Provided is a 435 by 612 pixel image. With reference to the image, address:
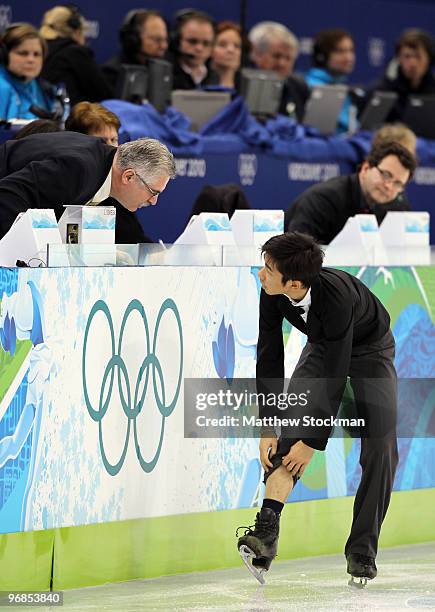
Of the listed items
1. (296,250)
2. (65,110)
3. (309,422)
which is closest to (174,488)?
(309,422)

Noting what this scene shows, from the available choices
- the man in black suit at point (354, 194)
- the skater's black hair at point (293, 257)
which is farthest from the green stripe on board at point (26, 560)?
the man in black suit at point (354, 194)

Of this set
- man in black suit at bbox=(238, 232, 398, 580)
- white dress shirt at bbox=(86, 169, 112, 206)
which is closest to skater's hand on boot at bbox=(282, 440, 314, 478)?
man in black suit at bbox=(238, 232, 398, 580)

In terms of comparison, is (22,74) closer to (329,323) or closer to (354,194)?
(354,194)

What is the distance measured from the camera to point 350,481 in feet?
21.4

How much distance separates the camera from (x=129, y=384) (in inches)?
227

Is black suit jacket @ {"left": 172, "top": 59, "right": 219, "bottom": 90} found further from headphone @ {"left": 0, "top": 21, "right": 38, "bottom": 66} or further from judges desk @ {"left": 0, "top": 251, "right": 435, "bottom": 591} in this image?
judges desk @ {"left": 0, "top": 251, "right": 435, "bottom": 591}

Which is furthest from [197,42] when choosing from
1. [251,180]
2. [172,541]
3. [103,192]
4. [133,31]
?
[172,541]

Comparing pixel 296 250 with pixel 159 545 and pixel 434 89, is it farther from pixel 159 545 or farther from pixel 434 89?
pixel 434 89

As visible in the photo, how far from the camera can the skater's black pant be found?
5.75m

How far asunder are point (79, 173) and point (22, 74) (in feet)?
9.73

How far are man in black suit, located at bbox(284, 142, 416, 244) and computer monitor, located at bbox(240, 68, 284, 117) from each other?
276cm

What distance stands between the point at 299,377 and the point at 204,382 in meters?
0.51

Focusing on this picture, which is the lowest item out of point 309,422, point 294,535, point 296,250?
point 294,535

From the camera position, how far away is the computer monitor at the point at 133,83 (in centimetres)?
966
